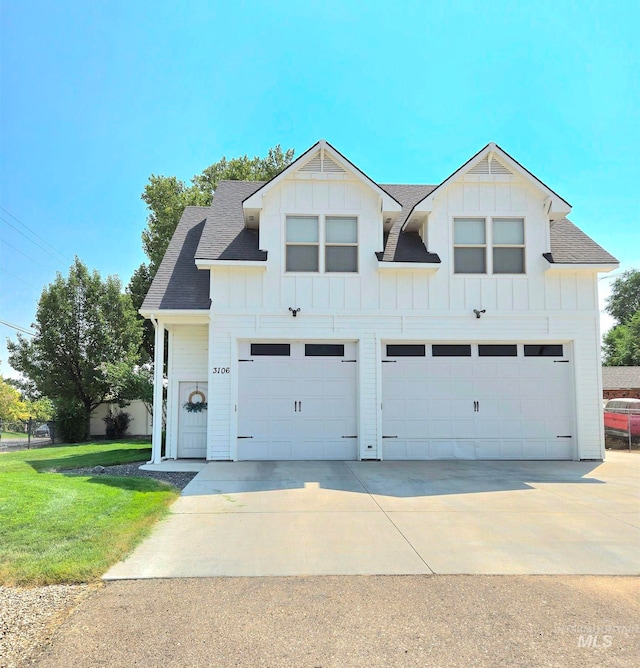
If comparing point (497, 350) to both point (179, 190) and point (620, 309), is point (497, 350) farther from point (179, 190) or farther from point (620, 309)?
point (620, 309)

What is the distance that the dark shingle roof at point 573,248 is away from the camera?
12367 millimetres

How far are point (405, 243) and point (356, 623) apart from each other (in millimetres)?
10413

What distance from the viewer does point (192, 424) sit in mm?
12617

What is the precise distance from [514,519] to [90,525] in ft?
17.6

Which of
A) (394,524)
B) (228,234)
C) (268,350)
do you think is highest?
(228,234)

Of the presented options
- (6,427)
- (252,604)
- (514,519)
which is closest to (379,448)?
(514,519)

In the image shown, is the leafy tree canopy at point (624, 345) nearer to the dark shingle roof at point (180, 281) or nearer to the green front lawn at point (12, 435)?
the dark shingle roof at point (180, 281)

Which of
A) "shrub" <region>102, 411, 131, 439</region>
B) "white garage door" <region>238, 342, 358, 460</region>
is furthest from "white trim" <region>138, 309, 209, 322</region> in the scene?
"shrub" <region>102, 411, 131, 439</region>

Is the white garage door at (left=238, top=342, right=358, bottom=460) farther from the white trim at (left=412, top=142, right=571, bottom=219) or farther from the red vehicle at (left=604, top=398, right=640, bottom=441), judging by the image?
the red vehicle at (left=604, top=398, right=640, bottom=441)

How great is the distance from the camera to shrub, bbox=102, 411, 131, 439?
23359 mm

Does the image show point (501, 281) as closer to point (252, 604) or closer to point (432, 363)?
point (432, 363)

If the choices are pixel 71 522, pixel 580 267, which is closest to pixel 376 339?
pixel 580 267

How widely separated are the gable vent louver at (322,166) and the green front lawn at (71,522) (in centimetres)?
799

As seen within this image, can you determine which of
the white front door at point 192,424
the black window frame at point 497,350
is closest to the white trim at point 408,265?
the black window frame at point 497,350
